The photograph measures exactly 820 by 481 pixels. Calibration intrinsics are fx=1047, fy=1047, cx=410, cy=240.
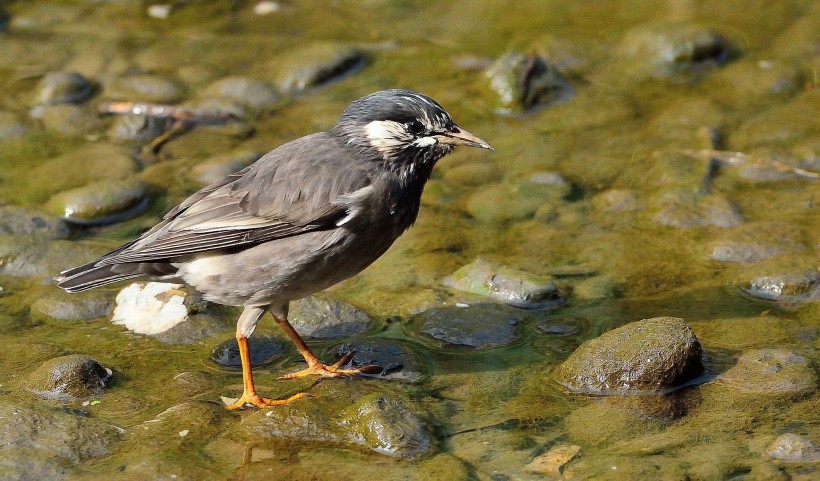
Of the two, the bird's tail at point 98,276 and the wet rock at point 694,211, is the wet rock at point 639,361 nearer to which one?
the wet rock at point 694,211

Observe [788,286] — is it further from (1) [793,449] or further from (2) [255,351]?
(2) [255,351]

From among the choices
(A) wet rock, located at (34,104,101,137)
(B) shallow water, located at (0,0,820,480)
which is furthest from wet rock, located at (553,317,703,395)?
(A) wet rock, located at (34,104,101,137)

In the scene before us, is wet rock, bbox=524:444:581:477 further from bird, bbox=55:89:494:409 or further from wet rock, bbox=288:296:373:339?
wet rock, bbox=288:296:373:339

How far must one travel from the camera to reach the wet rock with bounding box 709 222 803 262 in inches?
239

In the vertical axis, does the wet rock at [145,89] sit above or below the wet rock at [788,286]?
below

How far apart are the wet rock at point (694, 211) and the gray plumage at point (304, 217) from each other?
67.4 inches

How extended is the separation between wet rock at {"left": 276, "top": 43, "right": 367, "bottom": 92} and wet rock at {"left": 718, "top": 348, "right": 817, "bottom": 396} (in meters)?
4.44

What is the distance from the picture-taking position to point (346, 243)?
16.9ft

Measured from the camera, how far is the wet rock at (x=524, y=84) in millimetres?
7996

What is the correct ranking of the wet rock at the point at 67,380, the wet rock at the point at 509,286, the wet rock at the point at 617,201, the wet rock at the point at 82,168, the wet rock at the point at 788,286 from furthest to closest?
the wet rock at the point at 82,168 → the wet rock at the point at 617,201 → the wet rock at the point at 509,286 → the wet rock at the point at 788,286 → the wet rock at the point at 67,380

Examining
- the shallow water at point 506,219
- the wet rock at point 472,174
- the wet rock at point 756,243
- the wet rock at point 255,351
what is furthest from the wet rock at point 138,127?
the wet rock at point 756,243

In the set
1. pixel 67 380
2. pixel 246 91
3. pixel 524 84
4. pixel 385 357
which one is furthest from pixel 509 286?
pixel 246 91

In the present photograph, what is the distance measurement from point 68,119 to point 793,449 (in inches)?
227

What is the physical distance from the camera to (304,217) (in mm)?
5199
